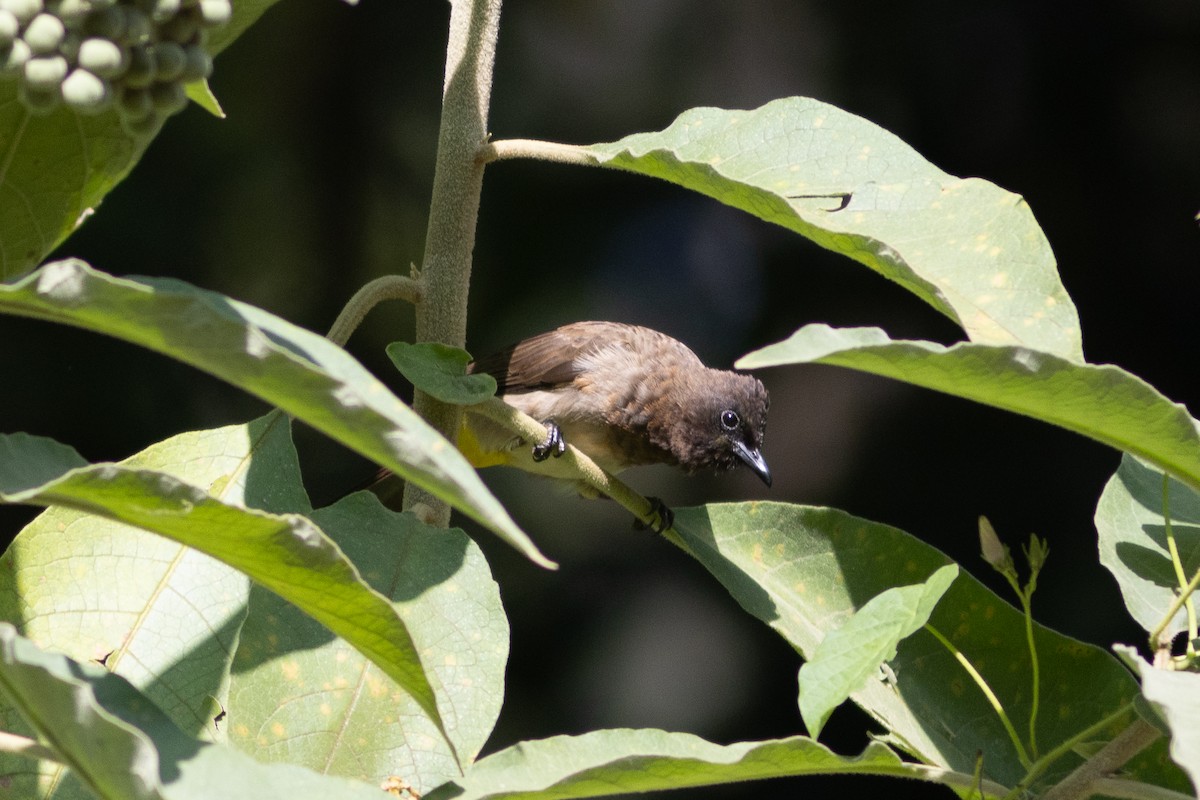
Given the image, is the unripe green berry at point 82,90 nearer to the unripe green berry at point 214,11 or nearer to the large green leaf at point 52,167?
the unripe green berry at point 214,11

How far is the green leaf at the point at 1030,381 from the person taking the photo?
1187mm

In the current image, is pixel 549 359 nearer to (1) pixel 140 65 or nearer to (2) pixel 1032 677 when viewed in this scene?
(2) pixel 1032 677

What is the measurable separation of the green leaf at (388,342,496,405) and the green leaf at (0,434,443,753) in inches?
18.3

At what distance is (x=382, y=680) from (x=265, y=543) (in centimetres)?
62

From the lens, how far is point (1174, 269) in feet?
19.1

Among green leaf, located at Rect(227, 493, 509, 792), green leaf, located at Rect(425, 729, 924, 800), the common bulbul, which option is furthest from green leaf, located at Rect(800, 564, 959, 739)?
the common bulbul

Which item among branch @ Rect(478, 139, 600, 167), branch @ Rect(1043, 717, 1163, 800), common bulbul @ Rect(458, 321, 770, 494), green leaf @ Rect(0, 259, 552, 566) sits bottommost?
common bulbul @ Rect(458, 321, 770, 494)

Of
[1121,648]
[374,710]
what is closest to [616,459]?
[374,710]

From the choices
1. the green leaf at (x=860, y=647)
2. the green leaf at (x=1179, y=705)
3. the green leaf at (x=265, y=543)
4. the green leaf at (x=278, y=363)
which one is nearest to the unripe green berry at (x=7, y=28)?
the green leaf at (x=278, y=363)

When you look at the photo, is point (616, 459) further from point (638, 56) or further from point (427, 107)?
point (638, 56)

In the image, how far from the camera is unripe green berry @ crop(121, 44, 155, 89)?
1224 millimetres

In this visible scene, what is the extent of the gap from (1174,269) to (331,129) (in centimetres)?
370

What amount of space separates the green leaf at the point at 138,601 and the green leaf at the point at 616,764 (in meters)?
0.47

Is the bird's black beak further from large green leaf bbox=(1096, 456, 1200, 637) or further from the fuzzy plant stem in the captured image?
the fuzzy plant stem
